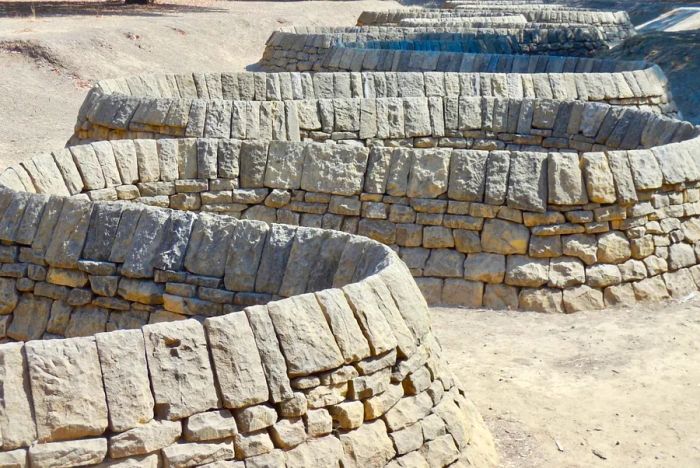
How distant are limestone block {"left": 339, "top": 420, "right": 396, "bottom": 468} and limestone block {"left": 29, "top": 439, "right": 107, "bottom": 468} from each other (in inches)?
44.0

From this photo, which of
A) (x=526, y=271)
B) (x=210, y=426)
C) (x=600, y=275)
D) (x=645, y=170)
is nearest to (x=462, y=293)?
(x=526, y=271)

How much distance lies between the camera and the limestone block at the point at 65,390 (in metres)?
4.05

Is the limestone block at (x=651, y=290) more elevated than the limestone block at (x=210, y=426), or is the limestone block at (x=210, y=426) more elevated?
the limestone block at (x=651, y=290)

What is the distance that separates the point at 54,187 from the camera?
809cm

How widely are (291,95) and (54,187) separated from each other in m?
5.73

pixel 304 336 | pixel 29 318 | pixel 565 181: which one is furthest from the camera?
pixel 565 181

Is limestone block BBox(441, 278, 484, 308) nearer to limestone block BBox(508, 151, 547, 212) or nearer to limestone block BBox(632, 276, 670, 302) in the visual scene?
limestone block BBox(508, 151, 547, 212)

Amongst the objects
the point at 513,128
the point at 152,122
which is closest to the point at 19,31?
the point at 152,122

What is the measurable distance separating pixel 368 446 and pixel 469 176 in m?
4.51

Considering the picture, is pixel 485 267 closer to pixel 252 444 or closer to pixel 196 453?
pixel 252 444

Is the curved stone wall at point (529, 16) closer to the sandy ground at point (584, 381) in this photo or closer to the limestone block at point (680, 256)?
the sandy ground at point (584, 381)

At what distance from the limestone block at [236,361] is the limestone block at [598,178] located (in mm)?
4979

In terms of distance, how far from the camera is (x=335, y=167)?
9.23 metres

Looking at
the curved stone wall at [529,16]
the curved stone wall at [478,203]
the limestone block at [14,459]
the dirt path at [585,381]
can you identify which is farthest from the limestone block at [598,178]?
the curved stone wall at [529,16]
